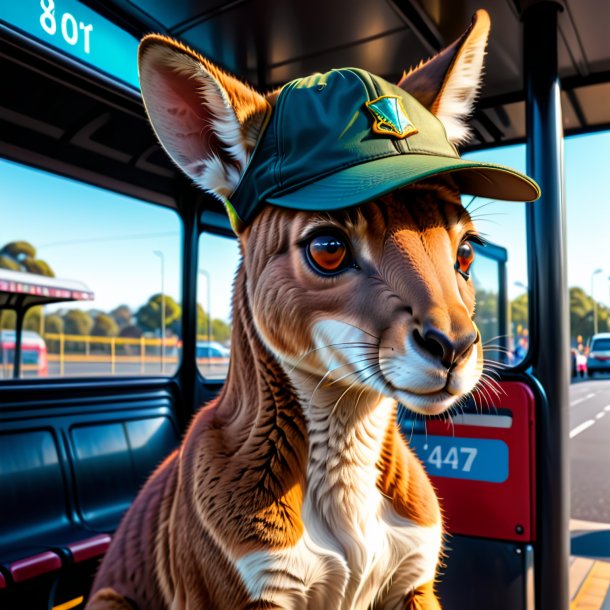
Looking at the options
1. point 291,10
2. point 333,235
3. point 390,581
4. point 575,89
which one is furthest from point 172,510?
point 575,89

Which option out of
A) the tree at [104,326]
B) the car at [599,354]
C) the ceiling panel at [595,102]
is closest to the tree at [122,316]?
the tree at [104,326]

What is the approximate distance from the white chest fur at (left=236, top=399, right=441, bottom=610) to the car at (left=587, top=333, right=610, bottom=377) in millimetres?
21881

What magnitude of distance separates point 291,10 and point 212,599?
75.0 inches

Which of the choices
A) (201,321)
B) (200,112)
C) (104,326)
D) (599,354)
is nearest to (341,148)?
(200,112)

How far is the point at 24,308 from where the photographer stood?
12.1 feet

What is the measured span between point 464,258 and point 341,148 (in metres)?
0.26

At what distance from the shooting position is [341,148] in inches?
34.7

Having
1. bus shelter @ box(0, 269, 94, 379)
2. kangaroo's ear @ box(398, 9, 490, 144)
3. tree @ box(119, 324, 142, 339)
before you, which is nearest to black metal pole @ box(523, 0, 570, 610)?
kangaroo's ear @ box(398, 9, 490, 144)

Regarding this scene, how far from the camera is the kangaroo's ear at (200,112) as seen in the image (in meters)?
0.91

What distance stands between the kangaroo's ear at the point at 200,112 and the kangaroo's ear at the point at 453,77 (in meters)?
0.27

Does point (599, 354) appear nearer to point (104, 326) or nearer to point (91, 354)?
point (91, 354)

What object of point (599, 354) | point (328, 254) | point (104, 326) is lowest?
point (599, 354)

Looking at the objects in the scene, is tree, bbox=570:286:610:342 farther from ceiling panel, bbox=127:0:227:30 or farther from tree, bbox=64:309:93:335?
ceiling panel, bbox=127:0:227:30

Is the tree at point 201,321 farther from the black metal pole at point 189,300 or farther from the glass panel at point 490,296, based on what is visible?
the glass panel at point 490,296
